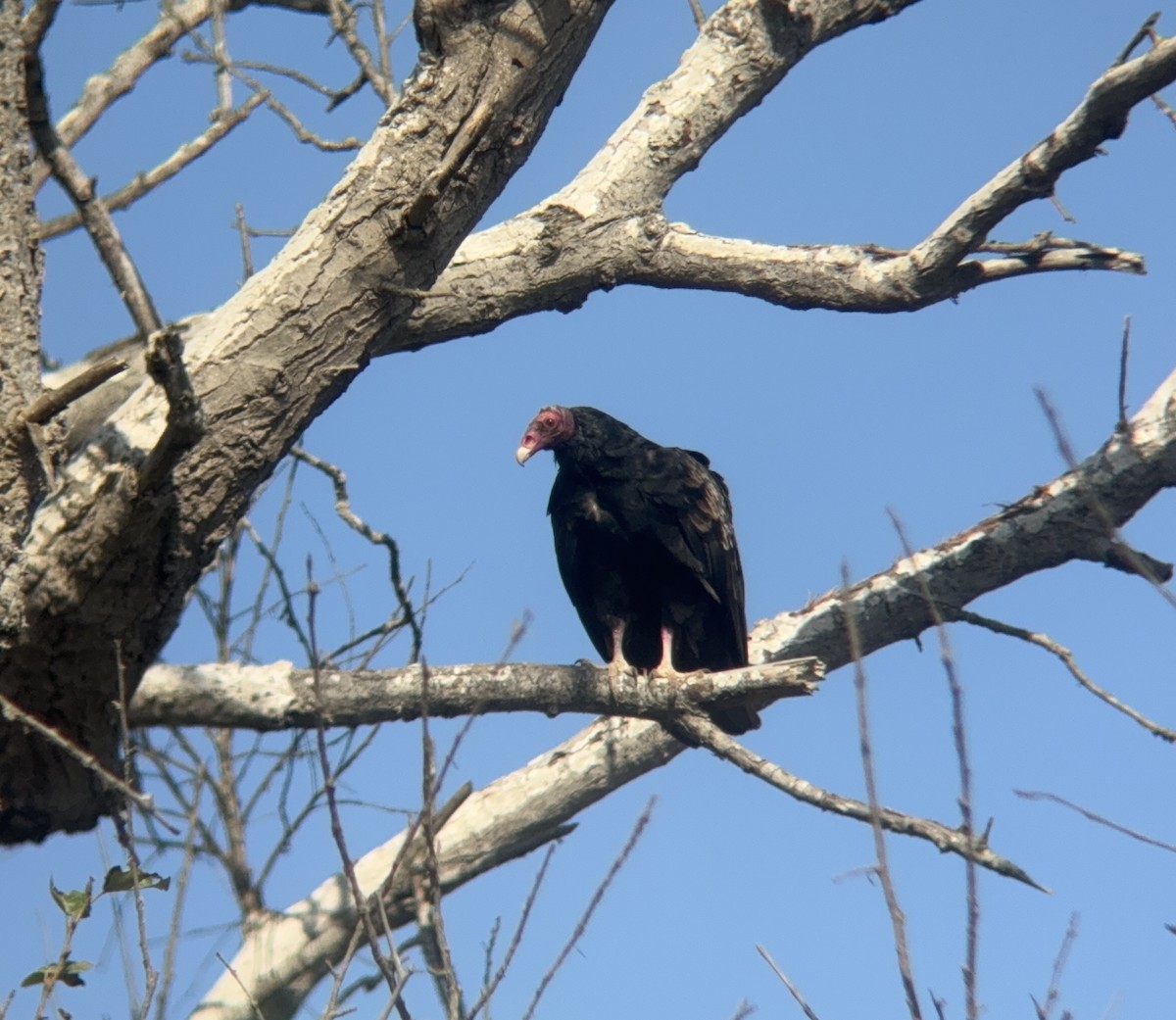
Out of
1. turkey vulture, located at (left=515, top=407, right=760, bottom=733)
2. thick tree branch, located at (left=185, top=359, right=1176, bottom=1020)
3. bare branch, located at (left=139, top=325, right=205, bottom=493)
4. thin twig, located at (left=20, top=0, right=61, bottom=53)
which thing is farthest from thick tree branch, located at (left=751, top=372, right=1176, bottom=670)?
thin twig, located at (left=20, top=0, right=61, bottom=53)

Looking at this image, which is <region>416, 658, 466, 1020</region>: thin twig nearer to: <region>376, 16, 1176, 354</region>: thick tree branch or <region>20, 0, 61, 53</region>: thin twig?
<region>376, 16, 1176, 354</region>: thick tree branch

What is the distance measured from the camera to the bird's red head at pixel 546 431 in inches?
172

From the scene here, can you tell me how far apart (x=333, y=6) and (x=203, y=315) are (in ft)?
5.85

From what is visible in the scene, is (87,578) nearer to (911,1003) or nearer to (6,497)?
(6,497)

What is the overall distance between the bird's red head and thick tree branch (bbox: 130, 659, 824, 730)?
1.34 m

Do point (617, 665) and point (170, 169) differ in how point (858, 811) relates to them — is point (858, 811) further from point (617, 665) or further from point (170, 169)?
point (170, 169)

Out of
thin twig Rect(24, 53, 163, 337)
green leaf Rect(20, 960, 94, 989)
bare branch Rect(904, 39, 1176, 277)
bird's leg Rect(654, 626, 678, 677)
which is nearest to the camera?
green leaf Rect(20, 960, 94, 989)

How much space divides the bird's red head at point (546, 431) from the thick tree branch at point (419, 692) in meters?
1.34

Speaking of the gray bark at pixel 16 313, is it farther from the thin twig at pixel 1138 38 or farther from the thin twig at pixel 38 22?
the thin twig at pixel 1138 38

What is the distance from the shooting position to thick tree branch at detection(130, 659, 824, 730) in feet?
9.23

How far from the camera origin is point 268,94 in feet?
15.4

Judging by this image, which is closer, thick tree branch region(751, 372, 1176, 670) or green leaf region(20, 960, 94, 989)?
green leaf region(20, 960, 94, 989)

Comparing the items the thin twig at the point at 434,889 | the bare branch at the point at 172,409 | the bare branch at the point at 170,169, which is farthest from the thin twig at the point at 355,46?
the thin twig at the point at 434,889

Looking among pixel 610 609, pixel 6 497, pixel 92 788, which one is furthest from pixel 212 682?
pixel 610 609
